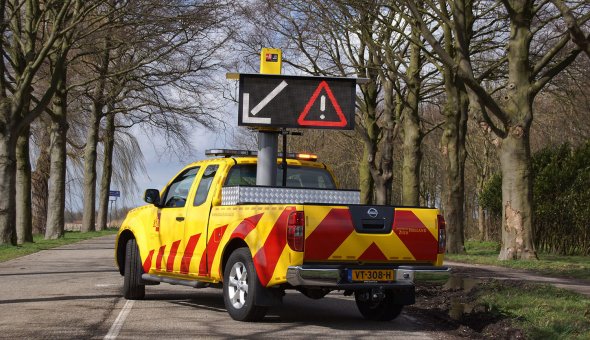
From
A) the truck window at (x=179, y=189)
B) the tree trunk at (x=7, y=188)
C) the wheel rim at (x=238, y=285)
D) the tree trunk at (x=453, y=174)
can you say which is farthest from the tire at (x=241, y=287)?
the tree trunk at (x=7, y=188)

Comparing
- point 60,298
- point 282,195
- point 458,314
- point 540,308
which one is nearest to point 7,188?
point 60,298

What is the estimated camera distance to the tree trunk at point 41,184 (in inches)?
1608

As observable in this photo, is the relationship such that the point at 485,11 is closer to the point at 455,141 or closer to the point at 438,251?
the point at 455,141

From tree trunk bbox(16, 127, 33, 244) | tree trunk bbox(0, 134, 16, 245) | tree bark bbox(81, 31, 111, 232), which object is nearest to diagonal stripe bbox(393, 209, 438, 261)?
tree trunk bbox(0, 134, 16, 245)

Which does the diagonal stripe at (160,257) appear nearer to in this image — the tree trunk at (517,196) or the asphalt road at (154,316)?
the asphalt road at (154,316)

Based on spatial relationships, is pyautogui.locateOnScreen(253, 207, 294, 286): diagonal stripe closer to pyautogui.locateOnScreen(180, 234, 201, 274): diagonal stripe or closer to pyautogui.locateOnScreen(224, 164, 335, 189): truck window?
pyautogui.locateOnScreen(180, 234, 201, 274): diagonal stripe

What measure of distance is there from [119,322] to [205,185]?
232 cm

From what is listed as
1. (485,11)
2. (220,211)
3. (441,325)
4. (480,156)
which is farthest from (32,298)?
(480,156)

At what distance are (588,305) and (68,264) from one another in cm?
1163

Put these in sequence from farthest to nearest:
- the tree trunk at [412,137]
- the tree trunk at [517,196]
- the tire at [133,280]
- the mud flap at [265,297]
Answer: the tree trunk at [412,137] → the tree trunk at [517,196] → the tire at [133,280] → the mud flap at [265,297]

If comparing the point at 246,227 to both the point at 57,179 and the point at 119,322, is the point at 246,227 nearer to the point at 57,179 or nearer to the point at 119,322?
the point at 119,322

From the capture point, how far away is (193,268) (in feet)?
34.2

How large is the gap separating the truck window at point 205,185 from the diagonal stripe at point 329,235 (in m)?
2.33

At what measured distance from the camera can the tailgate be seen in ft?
28.5
